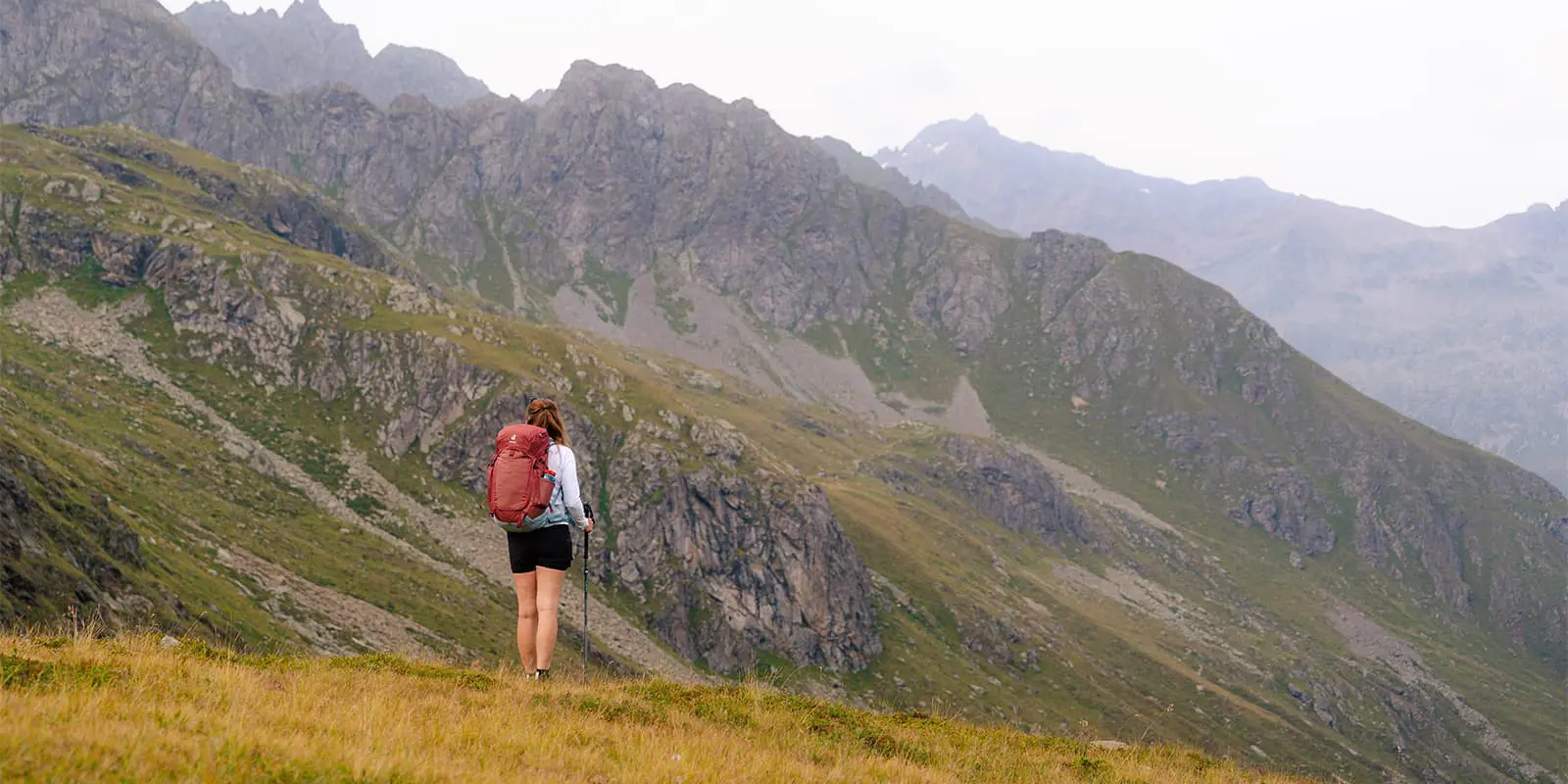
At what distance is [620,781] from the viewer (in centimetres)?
902

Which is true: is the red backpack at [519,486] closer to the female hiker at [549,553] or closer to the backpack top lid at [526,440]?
the backpack top lid at [526,440]

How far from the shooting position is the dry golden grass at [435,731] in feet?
24.1

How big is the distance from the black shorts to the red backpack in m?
0.36

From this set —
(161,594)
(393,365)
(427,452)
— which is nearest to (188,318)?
(393,365)

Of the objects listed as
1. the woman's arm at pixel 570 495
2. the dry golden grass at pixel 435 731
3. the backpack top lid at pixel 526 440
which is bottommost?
the dry golden grass at pixel 435 731

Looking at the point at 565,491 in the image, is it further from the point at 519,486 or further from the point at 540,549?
the point at 540,549

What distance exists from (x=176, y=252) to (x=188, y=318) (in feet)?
51.3

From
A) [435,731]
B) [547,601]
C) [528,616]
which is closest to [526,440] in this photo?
[547,601]

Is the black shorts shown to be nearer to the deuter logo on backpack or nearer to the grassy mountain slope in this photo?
the deuter logo on backpack

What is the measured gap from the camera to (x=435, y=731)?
9672mm

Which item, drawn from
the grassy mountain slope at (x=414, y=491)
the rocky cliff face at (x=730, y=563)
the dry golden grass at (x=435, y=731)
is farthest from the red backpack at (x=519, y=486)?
the rocky cliff face at (x=730, y=563)

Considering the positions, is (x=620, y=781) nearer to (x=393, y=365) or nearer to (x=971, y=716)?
(x=971, y=716)

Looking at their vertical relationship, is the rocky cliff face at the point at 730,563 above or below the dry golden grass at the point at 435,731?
below

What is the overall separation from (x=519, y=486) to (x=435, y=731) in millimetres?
4447
